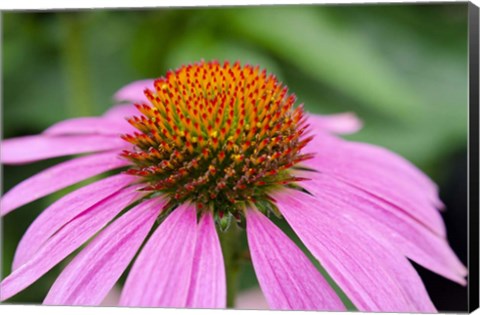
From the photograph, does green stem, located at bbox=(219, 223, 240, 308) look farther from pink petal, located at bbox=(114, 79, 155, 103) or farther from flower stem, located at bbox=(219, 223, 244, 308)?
pink petal, located at bbox=(114, 79, 155, 103)

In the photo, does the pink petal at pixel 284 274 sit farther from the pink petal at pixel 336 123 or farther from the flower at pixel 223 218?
the pink petal at pixel 336 123

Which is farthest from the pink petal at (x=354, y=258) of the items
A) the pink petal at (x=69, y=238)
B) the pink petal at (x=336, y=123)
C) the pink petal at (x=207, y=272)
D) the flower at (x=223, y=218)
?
the pink petal at (x=336, y=123)

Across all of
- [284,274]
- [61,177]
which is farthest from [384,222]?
[61,177]

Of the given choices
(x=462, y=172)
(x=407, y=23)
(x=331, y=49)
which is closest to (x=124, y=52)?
(x=331, y=49)

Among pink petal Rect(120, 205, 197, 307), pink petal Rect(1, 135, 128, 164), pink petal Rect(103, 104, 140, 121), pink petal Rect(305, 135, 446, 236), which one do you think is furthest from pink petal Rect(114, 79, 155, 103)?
pink petal Rect(120, 205, 197, 307)

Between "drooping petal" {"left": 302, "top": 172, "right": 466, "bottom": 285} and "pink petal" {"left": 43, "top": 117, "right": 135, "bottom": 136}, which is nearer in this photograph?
"drooping petal" {"left": 302, "top": 172, "right": 466, "bottom": 285}

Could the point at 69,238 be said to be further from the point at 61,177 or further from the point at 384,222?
the point at 384,222

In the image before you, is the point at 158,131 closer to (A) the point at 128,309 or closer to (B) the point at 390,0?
(A) the point at 128,309
